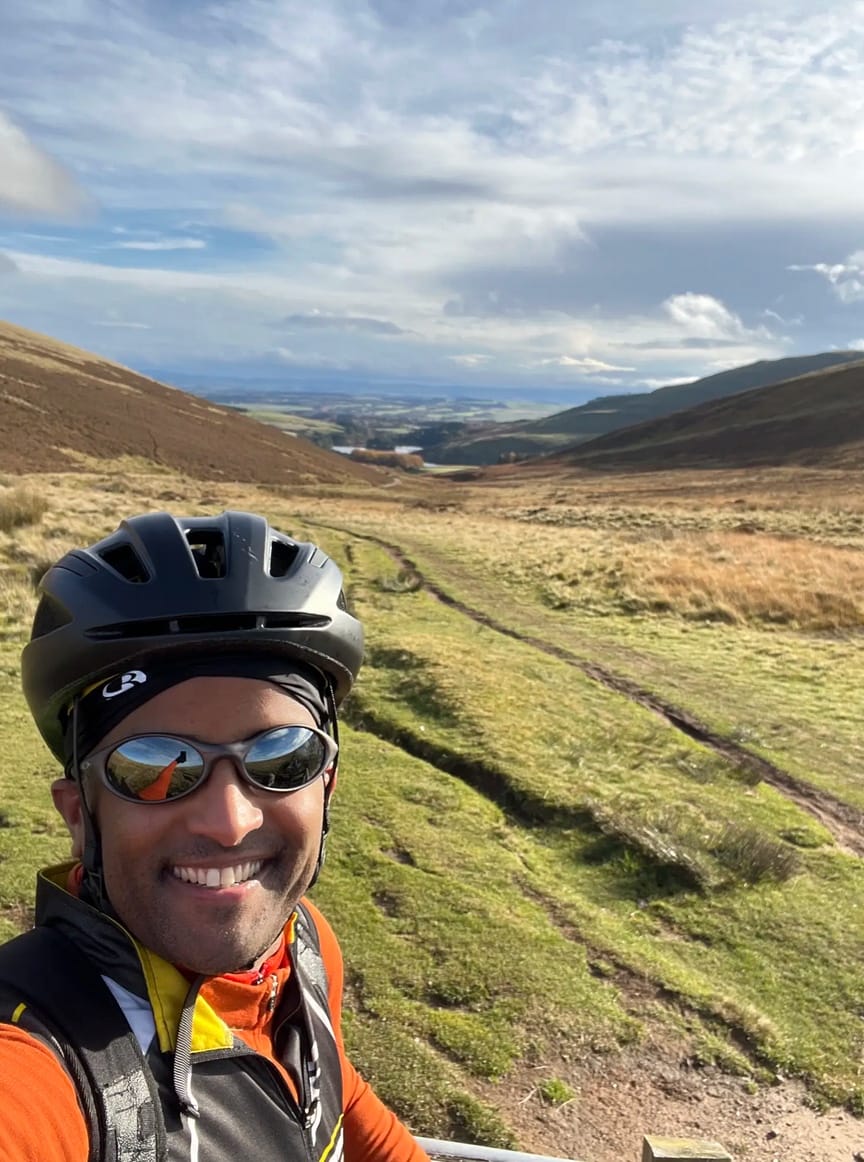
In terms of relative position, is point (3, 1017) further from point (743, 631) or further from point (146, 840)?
point (743, 631)

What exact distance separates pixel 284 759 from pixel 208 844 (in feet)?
0.98

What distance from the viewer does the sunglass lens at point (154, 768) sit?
6.64 ft

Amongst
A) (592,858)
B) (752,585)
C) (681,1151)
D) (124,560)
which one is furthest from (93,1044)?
(752,585)

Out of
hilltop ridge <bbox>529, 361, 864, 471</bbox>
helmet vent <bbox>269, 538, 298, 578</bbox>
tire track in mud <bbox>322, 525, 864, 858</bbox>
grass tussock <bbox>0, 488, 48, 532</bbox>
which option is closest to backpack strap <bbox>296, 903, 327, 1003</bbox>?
helmet vent <bbox>269, 538, 298, 578</bbox>

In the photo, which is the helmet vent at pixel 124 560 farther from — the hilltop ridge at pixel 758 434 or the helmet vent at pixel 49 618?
the hilltop ridge at pixel 758 434

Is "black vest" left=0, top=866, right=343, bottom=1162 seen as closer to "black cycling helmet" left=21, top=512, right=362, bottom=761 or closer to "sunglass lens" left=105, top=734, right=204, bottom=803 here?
"sunglass lens" left=105, top=734, right=204, bottom=803

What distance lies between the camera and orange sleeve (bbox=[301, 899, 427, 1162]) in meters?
2.46

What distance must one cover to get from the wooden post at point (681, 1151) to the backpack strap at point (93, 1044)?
284cm

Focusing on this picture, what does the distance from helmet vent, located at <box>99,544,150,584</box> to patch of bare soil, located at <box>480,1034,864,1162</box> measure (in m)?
3.68

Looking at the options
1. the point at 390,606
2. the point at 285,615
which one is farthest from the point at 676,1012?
the point at 390,606

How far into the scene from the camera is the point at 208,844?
2.01 meters

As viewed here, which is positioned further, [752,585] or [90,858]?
[752,585]

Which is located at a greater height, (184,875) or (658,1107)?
(184,875)

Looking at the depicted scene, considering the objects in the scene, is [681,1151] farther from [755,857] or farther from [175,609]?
[755,857]
